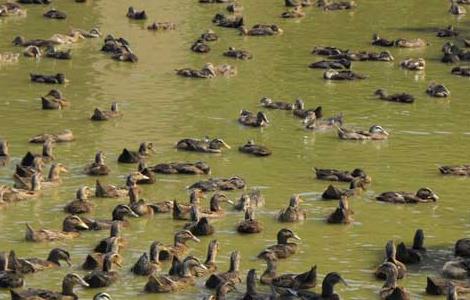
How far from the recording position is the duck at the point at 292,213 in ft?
108

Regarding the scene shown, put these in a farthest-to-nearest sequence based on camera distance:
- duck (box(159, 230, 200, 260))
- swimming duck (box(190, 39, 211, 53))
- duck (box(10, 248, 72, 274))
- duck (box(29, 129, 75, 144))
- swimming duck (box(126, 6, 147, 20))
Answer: swimming duck (box(126, 6, 147, 20)) → swimming duck (box(190, 39, 211, 53)) → duck (box(29, 129, 75, 144)) → duck (box(159, 230, 200, 260)) → duck (box(10, 248, 72, 274))

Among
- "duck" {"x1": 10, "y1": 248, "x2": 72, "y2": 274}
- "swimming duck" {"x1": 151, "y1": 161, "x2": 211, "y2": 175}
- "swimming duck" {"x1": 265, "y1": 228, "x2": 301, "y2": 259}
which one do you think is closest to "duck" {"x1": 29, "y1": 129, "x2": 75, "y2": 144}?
"swimming duck" {"x1": 151, "y1": 161, "x2": 211, "y2": 175}

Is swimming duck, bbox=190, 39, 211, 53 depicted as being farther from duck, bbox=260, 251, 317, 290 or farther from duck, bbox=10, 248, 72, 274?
duck, bbox=260, 251, 317, 290

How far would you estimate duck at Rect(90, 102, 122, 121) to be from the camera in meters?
43.2

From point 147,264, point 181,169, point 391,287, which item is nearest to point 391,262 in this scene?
point 391,287

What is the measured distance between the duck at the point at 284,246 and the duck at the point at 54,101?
49.3 ft

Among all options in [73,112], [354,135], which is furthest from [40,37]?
[354,135]

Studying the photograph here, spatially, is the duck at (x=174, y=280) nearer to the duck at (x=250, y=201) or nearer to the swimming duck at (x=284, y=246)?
the swimming duck at (x=284, y=246)

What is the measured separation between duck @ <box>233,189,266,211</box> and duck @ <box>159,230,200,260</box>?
2.53 m

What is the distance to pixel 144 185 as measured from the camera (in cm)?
3584

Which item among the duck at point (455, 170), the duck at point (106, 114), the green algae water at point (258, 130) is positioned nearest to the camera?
the green algae water at point (258, 130)

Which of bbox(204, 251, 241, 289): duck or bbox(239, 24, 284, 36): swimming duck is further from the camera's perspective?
bbox(239, 24, 284, 36): swimming duck

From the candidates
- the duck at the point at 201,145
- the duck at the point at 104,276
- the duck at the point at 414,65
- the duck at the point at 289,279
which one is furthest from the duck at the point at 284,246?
the duck at the point at 414,65

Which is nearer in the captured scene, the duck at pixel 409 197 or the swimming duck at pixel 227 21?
the duck at pixel 409 197
